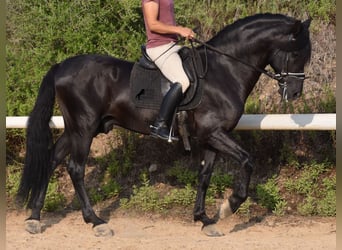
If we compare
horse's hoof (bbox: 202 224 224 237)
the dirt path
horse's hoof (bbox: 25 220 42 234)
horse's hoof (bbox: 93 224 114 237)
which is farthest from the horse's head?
horse's hoof (bbox: 25 220 42 234)

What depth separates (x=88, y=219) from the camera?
704cm

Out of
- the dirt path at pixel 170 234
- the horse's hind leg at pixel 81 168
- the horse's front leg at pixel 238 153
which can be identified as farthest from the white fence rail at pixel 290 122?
the horse's hind leg at pixel 81 168

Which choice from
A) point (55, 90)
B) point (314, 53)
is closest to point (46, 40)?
point (55, 90)

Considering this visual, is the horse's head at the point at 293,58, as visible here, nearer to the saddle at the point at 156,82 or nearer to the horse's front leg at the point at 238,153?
the horse's front leg at the point at 238,153

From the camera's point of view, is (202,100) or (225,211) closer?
(202,100)

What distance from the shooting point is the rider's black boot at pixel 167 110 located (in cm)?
646

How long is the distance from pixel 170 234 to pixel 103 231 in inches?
29.6

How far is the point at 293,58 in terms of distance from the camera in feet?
21.6

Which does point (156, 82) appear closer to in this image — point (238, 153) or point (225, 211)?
point (238, 153)

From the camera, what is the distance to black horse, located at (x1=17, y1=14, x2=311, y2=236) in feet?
21.6

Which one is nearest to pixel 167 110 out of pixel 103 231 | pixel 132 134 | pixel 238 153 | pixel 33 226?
pixel 238 153

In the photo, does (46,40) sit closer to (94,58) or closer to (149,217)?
(94,58)

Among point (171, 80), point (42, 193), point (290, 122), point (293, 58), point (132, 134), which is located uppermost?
point (293, 58)

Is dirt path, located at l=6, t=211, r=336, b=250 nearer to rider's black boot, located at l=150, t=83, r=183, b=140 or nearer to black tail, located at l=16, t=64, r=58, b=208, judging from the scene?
black tail, located at l=16, t=64, r=58, b=208
